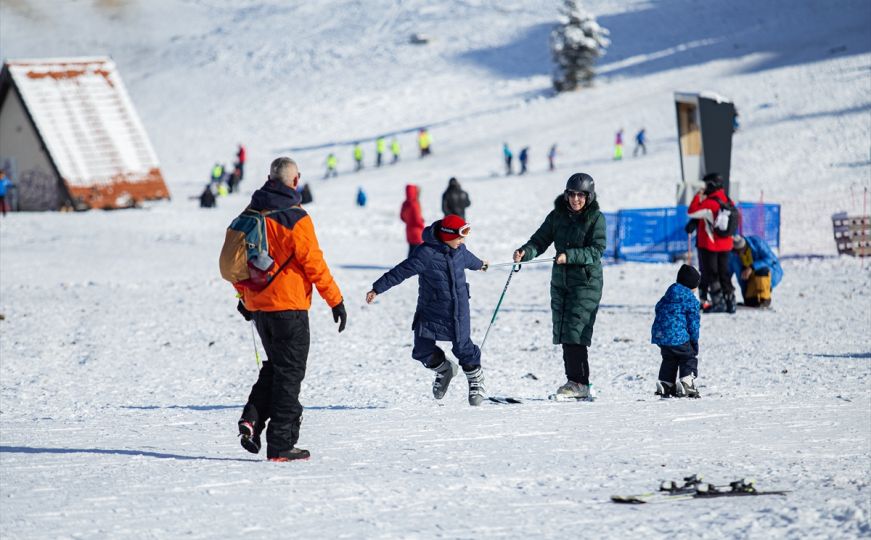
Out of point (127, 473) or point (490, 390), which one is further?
point (490, 390)

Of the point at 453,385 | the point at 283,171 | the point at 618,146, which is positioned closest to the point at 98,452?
the point at 283,171

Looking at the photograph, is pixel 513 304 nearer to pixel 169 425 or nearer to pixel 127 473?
pixel 169 425

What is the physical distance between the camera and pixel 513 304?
52.3 ft

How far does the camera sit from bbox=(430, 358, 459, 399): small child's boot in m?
8.38

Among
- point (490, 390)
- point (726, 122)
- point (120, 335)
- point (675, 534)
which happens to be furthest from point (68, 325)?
point (726, 122)

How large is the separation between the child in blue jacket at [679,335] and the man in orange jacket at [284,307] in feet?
10.6

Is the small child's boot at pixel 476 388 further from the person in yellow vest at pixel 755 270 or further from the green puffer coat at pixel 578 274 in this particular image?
the person in yellow vest at pixel 755 270

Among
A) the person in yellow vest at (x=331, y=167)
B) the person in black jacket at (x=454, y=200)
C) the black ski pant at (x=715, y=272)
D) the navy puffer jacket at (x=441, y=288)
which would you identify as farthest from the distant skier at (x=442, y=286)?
the person in yellow vest at (x=331, y=167)

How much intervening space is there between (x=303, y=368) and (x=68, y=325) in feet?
28.4

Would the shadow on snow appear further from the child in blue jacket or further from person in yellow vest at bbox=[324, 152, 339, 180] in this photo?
person in yellow vest at bbox=[324, 152, 339, 180]

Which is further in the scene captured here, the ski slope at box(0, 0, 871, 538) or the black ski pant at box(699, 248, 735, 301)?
the black ski pant at box(699, 248, 735, 301)

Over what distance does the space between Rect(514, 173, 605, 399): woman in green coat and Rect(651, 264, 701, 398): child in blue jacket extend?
2.11 feet

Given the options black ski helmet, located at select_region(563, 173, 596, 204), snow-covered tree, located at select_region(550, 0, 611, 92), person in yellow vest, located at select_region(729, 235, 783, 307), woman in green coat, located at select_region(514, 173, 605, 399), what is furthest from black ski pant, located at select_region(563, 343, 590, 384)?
snow-covered tree, located at select_region(550, 0, 611, 92)

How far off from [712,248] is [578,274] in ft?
19.7
